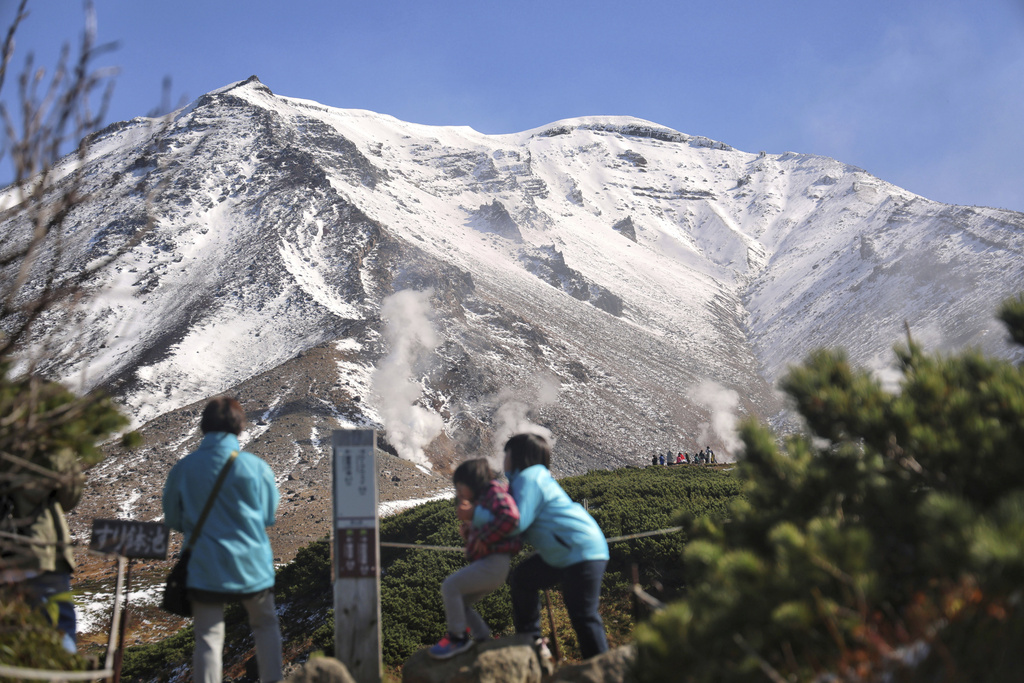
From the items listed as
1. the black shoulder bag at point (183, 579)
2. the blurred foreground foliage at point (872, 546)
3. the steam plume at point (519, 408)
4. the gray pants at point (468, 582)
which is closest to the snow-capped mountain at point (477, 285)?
the steam plume at point (519, 408)

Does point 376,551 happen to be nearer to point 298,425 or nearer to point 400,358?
point 298,425

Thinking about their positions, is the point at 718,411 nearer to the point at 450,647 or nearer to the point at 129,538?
the point at 450,647

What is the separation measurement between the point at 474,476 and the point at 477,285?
53.6 meters

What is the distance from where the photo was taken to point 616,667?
3537mm

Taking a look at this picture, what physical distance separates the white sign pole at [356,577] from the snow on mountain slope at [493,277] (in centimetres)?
1699

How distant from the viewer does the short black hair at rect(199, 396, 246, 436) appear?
12.4 feet

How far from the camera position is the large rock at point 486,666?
3807 millimetres

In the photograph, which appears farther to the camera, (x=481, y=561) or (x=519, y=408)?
(x=519, y=408)

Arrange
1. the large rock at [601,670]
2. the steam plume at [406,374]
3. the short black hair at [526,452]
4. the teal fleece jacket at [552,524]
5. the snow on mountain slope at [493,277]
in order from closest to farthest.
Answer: the large rock at [601,670], the teal fleece jacket at [552,524], the short black hair at [526,452], the steam plume at [406,374], the snow on mountain slope at [493,277]

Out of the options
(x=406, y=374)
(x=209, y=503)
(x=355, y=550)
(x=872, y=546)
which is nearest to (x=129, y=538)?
(x=209, y=503)

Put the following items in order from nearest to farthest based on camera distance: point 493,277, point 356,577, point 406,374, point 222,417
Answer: point 222,417 < point 356,577 < point 406,374 < point 493,277

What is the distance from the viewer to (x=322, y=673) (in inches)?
144

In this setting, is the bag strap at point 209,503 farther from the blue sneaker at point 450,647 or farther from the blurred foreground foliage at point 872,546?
the blurred foreground foliage at point 872,546

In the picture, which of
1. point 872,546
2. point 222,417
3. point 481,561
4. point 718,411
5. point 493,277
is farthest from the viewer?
point 493,277
